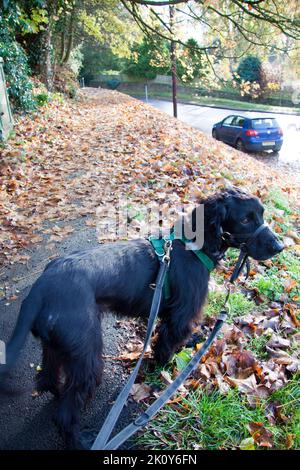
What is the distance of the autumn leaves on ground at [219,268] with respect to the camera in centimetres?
243

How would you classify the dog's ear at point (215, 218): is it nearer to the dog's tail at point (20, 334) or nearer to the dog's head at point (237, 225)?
the dog's head at point (237, 225)

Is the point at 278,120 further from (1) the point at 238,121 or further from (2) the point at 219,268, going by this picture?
(2) the point at 219,268

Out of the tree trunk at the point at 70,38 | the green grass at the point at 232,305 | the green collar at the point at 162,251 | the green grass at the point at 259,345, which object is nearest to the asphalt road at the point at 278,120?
the tree trunk at the point at 70,38

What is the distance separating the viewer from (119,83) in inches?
2044

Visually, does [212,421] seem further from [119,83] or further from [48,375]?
[119,83]

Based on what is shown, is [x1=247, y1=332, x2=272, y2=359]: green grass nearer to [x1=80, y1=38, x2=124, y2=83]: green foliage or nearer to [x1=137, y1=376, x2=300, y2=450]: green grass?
[x1=137, y1=376, x2=300, y2=450]: green grass

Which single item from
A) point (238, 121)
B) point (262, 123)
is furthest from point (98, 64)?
point (262, 123)

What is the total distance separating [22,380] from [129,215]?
3047 mm

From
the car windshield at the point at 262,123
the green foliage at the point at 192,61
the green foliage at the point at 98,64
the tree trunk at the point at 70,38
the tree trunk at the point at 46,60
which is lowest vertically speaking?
the car windshield at the point at 262,123

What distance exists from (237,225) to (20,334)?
1698mm

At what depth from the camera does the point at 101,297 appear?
2232mm

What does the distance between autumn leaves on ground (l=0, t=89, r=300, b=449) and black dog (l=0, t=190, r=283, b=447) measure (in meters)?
0.50

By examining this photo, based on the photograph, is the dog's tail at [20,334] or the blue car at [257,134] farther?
the blue car at [257,134]

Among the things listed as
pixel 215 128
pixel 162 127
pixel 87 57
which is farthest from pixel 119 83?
pixel 162 127
